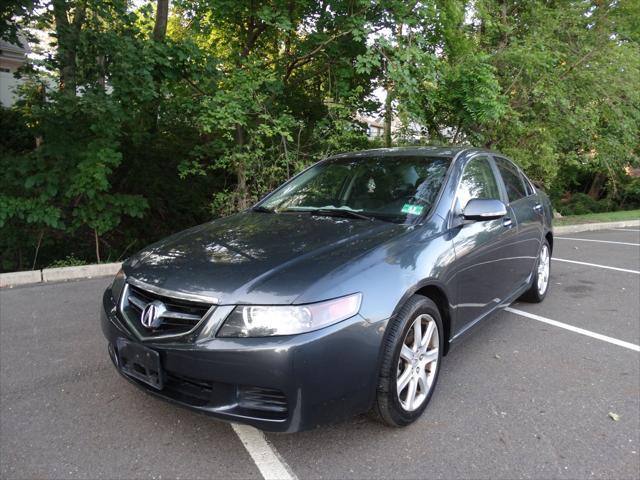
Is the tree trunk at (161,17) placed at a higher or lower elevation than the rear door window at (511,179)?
higher

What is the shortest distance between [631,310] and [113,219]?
674cm

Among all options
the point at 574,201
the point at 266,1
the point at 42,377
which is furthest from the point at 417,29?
the point at 574,201

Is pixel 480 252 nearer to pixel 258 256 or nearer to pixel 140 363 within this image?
pixel 258 256

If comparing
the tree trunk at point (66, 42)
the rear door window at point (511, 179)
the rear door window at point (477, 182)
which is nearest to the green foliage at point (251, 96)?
the tree trunk at point (66, 42)

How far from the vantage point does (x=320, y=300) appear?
6.95ft

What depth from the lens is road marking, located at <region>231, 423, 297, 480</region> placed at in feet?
7.28

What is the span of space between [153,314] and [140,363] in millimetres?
251

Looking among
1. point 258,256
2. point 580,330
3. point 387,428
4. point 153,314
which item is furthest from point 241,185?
point 387,428

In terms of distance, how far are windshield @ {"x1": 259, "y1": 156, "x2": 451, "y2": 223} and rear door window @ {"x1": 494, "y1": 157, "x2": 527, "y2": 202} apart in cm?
105

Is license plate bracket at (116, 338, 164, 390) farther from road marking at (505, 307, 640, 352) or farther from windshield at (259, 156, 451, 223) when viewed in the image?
road marking at (505, 307, 640, 352)

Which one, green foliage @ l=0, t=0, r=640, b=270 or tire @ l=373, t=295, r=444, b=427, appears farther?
green foliage @ l=0, t=0, r=640, b=270

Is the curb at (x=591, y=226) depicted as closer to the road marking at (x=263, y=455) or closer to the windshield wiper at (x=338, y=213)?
the windshield wiper at (x=338, y=213)

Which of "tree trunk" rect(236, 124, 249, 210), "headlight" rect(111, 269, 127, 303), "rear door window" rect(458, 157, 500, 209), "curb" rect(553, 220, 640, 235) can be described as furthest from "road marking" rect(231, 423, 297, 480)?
"curb" rect(553, 220, 640, 235)

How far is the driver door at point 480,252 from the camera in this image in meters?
3.07
